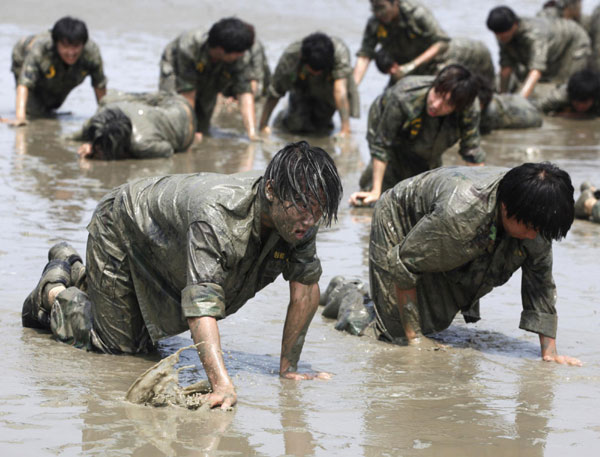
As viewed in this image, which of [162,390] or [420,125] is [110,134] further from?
[162,390]

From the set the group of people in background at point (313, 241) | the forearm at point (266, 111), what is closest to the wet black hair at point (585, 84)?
the forearm at point (266, 111)

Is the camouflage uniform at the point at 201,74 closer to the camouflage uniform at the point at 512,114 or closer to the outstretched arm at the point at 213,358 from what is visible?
the camouflage uniform at the point at 512,114

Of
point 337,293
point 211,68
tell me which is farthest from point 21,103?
point 337,293

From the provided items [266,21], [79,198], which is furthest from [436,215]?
[266,21]

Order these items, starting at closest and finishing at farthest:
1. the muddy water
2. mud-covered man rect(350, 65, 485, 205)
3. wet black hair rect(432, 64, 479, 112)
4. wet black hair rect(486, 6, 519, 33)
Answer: the muddy water, wet black hair rect(432, 64, 479, 112), mud-covered man rect(350, 65, 485, 205), wet black hair rect(486, 6, 519, 33)

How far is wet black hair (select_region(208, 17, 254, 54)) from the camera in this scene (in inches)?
372

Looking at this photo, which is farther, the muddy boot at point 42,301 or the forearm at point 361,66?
the forearm at point 361,66

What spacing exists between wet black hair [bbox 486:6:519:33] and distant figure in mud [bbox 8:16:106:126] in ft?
15.1

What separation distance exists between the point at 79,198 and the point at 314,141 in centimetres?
356

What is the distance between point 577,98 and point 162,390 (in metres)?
9.35

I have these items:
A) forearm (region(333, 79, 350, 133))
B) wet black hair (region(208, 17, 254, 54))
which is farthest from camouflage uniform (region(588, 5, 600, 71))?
wet black hair (region(208, 17, 254, 54))

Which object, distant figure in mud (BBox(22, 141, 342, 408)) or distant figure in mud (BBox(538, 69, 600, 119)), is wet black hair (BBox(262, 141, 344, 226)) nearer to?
distant figure in mud (BBox(22, 141, 342, 408))

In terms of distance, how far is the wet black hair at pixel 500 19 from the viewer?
11992 millimetres

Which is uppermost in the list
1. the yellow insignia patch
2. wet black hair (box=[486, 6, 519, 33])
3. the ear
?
wet black hair (box=[486, 6, 519, 33])
